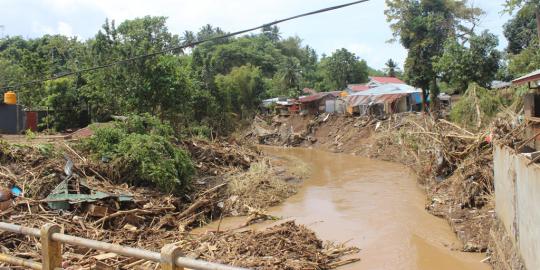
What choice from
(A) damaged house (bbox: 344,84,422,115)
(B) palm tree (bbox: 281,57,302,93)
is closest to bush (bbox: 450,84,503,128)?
(A) damaged house (bbox: 344,84,422,115)

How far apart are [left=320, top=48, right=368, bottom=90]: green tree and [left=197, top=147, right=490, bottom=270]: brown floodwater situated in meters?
35.3

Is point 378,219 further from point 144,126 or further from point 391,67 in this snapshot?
point 391,67

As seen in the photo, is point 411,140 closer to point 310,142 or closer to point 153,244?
point 153,244

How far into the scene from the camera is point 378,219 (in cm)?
1584

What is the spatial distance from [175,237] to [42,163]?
5.27 m

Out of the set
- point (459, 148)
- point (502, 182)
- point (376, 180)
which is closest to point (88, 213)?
point (502, 182)

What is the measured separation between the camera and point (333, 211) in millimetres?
17562

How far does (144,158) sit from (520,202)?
1174 centimetres

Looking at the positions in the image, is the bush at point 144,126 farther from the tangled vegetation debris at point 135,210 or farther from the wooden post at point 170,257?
the wooden post at point 170,257

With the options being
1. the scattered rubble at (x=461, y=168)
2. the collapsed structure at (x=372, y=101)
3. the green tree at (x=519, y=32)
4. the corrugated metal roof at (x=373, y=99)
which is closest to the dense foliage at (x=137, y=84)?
the collapsed structure at (x=372, y=101)

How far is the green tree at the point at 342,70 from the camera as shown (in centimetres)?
6081

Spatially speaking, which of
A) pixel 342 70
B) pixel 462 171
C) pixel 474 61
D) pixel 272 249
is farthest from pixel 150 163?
pixel 342 70

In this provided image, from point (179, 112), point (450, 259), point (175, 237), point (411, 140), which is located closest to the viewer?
point (450, 259)

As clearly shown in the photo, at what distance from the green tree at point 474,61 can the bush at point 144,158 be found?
1858 cm
